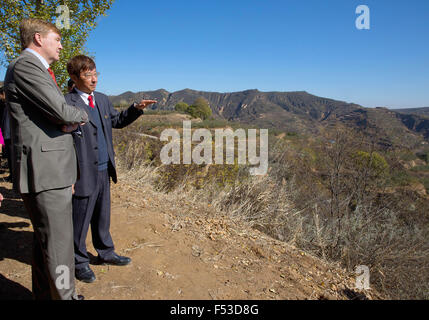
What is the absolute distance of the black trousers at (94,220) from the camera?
85.7 inches

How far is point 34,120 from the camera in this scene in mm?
1544

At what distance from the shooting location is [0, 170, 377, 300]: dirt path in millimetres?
2293

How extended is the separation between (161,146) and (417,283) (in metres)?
6.19

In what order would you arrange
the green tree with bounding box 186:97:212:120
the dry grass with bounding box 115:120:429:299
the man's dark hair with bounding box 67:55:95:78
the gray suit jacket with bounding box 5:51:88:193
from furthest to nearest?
the green tree with bounding box 186:97:212:120
the dry grass with bounding box 115:120:429:299
the man's dark hair with bounding box 67:55:95:78
the gray suit jacket with bounding box 5:51:88:193

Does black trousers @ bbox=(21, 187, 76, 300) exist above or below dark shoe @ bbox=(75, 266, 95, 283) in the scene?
above

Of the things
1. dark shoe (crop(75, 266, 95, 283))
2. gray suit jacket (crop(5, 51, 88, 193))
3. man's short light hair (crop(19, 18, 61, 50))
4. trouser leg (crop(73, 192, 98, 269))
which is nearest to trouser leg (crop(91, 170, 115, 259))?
trouser leg (crop(73, 192, 98, 269))

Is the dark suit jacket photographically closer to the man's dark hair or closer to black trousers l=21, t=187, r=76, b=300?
the man's dark hair

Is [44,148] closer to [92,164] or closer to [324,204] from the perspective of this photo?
[92,164]

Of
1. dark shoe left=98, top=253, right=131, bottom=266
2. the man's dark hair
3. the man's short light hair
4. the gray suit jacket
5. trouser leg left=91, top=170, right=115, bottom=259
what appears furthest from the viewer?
dark shoe left=98, top=253, right=131, bottom=266

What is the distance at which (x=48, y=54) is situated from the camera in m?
1.66

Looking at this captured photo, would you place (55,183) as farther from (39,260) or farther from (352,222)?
(352,222)

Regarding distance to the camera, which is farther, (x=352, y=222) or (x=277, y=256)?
(x=352, y=222)

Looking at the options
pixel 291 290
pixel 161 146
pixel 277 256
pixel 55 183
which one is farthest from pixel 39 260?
pixel 161 146

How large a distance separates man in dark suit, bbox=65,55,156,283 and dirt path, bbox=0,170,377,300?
22 centimetres
